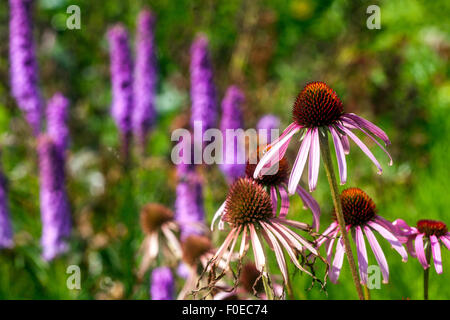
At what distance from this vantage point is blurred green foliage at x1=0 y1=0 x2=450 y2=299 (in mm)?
2260

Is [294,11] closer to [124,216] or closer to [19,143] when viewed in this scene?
[19,143]

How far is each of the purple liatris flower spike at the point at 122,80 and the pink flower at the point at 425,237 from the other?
1.57 metres

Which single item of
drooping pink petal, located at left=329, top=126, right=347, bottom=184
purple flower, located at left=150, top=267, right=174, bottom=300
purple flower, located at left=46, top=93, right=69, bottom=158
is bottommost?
purple flower, located at left=150, top=267, right=174, bottom=300

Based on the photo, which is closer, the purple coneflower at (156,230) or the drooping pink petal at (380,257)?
the drooping pink petal at (380,257)

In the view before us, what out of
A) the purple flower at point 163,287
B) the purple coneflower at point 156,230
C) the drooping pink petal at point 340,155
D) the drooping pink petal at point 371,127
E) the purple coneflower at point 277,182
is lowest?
the purple flower at point 163,287

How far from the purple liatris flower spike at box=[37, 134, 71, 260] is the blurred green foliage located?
0.15 metres

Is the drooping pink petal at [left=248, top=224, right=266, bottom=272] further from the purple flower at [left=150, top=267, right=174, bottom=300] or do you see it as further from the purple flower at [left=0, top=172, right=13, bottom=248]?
the purple flower at [left=0, top=172, right=13, bottom=248]

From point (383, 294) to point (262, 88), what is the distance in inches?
83.1

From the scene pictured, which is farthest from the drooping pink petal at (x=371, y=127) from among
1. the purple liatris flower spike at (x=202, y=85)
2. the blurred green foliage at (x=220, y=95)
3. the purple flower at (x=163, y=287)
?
the purple liatris flower spike at (x=202, y=85)

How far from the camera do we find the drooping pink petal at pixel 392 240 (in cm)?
99

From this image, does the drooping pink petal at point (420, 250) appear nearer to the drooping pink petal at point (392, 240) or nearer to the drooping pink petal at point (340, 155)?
the drooping pink petal at point (392, 240)

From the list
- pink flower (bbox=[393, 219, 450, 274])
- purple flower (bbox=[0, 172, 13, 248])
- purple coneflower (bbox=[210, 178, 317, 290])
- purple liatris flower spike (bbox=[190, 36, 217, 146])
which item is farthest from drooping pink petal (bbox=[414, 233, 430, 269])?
purple flower (bbox=[0, 172, 13, 248])

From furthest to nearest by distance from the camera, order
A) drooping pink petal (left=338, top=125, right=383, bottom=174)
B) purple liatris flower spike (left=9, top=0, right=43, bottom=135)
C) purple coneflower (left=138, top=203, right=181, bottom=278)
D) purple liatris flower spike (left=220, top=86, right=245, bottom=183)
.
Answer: purple liatris flower spike (left=9, top=0, right=43, bottom=135) → purple liatris flower spike (left=220, top=86, right=245, bottom=183) → purple coneflower (left=138, top=203, right=181, bottom=278) → drooping pink petal (left=338, top=125, right=383, bottom=174)

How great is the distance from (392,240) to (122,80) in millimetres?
1754
